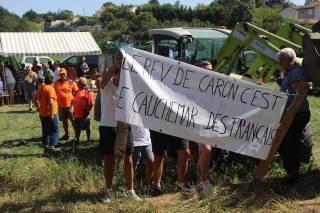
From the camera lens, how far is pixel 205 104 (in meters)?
5.13

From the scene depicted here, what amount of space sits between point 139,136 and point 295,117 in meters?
2.07

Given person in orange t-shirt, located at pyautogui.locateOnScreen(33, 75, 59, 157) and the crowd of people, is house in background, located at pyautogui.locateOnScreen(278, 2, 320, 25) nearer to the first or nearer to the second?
person in orange t-shirt, located at pyautogui.locateOnScreen(33, 75, 59, 157)

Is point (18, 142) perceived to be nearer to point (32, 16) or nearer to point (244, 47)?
point (244, 47)

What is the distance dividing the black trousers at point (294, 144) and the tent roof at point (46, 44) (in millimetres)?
13736

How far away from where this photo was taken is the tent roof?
57.9 feet

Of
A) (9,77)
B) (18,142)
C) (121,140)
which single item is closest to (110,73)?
(121,140)

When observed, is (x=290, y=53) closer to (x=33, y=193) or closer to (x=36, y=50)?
(x=33, y=193)

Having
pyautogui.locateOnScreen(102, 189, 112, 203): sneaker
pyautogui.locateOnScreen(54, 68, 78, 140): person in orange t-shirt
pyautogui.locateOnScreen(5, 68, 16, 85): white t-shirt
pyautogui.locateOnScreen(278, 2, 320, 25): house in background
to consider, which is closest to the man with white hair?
pyautogui.locateOnScreen(102, 189, 112, 203): sneaker

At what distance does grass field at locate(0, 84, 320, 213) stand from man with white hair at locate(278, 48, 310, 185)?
0.25 metres

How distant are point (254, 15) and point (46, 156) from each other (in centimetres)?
4931

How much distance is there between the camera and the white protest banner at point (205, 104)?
16.5 feet

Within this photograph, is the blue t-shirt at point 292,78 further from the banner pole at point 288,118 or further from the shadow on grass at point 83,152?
the shadow on grass at point 83,152

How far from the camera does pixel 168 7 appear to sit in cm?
6869

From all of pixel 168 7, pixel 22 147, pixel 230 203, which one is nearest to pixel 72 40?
pixel 22 147
